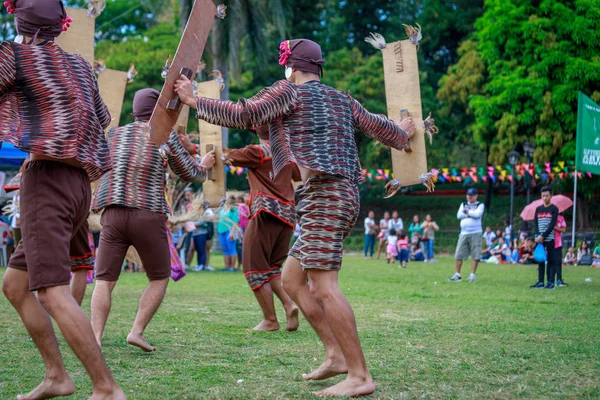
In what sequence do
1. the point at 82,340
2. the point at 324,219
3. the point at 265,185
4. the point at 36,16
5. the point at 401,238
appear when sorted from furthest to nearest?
the point at 401,238, the point at 265,185, the point at 324,219, the point at 36,16, the point at 82,340

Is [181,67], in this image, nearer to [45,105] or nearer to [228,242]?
[45,105]

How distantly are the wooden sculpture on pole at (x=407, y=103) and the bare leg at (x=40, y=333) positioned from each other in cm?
241

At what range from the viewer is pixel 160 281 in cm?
601

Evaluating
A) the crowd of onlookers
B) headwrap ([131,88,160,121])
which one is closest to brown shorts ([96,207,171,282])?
headwrap ([131,88,160,121])

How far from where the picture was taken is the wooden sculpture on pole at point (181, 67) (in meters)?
4.29

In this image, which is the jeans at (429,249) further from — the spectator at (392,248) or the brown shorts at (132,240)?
the brown shorts at (132,240)

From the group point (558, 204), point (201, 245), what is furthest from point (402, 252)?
point (201, 245)

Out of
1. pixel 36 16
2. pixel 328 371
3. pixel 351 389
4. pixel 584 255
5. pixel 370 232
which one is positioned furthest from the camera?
pixel 370 232

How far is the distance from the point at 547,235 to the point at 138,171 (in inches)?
384

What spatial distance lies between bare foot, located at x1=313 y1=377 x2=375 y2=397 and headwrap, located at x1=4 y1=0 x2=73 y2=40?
2519 millimetres

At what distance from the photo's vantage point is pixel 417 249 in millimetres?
27016

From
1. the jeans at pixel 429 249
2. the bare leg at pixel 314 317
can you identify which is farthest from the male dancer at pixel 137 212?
the jeans at pixel 429 249

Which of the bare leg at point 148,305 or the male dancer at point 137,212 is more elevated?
the male dancer at point 137,212

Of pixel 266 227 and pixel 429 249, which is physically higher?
pixel 266 227
